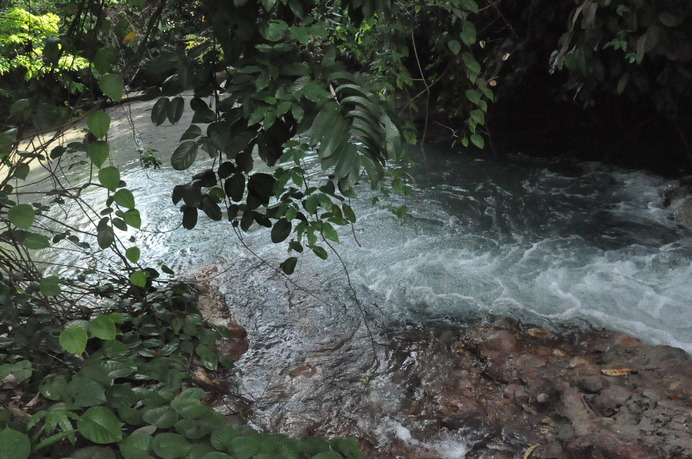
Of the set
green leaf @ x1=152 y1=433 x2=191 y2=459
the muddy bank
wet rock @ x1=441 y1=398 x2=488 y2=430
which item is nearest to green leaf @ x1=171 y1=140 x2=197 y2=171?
green leaf @ x1=152 y1=433 x2=191 y2=459

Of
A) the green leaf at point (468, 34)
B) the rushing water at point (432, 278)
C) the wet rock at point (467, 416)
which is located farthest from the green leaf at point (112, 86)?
the wet rock at point (467, 416)

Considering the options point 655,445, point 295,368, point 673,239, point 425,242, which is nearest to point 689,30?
point 673,239

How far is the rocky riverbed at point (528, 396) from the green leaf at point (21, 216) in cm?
150

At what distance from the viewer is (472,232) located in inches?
175

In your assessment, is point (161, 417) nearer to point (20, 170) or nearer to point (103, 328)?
point (103, 328)

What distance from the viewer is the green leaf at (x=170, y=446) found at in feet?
4.51

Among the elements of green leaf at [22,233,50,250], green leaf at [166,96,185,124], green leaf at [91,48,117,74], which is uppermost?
green leaf at [91,48,117,74]

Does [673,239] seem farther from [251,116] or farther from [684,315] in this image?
[251,116]

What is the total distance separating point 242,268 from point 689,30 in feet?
11.3

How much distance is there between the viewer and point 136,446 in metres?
1.39

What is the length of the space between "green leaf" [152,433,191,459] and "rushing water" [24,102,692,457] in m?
1.06

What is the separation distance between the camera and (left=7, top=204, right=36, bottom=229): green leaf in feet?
4.45

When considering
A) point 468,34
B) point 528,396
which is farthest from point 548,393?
point 468,34

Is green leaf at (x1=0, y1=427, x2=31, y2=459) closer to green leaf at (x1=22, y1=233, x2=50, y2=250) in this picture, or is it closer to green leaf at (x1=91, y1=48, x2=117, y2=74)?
green leaf at (x1=22, y1=233, x2=50, y2=250)
